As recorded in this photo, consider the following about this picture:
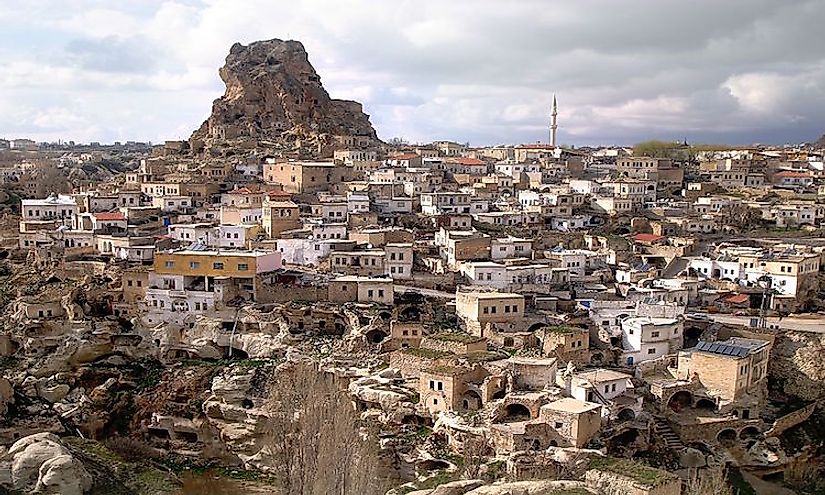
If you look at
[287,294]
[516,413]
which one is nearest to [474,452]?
[516,413]

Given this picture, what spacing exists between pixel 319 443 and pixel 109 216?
2403cm

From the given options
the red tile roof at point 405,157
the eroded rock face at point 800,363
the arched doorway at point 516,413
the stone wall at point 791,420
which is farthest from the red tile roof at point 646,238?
the red tile roof at point 405,157

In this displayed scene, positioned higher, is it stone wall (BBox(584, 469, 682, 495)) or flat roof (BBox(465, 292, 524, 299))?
flat roof (BBox(465, 292, 524, 299))

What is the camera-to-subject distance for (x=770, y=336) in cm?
2825

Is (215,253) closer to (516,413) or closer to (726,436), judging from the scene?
(516,413)

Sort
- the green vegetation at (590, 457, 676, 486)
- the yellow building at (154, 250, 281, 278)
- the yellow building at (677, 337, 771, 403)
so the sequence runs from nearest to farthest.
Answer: the green vegetation at (590, 457, 676, 486), the yellow building at (677, 337, 771, 403), the yellow building at (154, 250, 281, 278)

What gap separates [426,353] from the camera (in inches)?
1005

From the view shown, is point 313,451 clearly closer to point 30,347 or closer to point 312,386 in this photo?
point 312,386

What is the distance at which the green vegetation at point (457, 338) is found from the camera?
2595cm

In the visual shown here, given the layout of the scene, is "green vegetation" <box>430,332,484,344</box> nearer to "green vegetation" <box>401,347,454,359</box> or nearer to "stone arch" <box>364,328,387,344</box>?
"green vegetation" <box>401,347,454,359</box>

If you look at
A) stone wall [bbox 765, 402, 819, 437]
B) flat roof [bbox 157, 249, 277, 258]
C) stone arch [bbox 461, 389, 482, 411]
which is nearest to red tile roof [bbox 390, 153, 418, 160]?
flat roof [bbox 157, 249, 277, 258]

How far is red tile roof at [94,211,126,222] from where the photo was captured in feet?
126

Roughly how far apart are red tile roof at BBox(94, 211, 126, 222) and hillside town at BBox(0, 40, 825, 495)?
54 centimetres

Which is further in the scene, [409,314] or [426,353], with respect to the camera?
[409,314]
